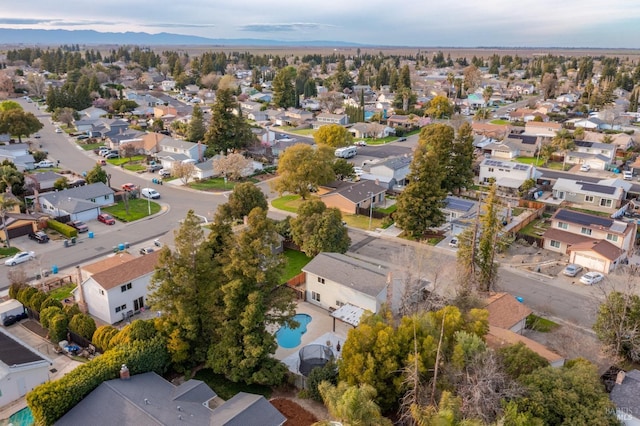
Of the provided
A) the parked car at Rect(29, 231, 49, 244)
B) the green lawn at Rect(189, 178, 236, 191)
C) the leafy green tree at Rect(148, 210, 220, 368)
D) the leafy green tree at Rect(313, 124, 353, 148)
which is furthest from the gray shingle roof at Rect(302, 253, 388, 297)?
the leafy green tree at Rect(313, 124, 353, 148)

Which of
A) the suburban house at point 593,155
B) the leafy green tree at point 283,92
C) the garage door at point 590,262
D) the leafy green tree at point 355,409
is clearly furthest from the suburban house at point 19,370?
the leafy green tree at point 283,92

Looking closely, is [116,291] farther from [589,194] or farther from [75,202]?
[589,194]

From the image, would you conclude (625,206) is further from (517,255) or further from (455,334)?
(455,334)

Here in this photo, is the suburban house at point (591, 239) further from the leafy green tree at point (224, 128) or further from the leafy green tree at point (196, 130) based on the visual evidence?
the leafy green tree at point (196, 130)

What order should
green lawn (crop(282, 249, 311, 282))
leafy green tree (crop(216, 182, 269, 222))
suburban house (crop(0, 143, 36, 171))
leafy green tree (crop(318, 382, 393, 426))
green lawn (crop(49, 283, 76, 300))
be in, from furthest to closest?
1. suburban house (crop(0, 143, 36, 171))
2. leafy green tree (crop(216, 182, 269, 222))
3. green lawn (crop(282, 249, 311, 282))
4. green lawn (crop(49, 283, 76, 300))
5. leafy green tree (crop(318, 382, 393, 426))

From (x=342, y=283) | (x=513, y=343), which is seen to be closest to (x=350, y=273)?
(x=342, y=283)

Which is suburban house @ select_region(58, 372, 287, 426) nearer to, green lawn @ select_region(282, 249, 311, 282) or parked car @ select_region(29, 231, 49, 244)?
green lawn @ select_region(282, 249, 311, 282)
